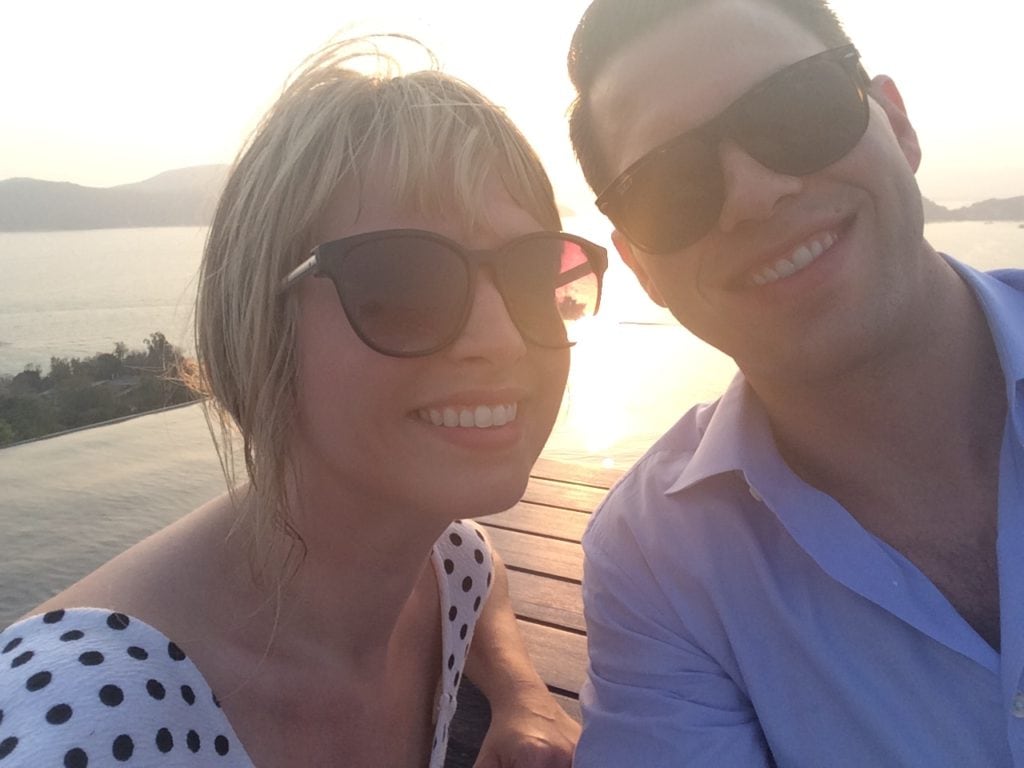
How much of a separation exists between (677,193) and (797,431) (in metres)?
0.61

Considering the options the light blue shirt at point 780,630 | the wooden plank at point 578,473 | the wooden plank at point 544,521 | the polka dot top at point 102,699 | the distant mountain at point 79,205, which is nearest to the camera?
the polka dot top at point 102,699

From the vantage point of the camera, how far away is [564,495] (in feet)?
11.4

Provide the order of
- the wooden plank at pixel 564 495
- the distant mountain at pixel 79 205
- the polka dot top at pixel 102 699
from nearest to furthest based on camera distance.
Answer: the polka dot top at pixel 102 699 → the wooden plank at pixel 564 495 → the distant mountain at pixel 79 205

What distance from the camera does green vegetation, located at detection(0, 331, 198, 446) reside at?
12.1 feet

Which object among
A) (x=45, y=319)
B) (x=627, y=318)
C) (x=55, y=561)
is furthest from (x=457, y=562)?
(x=627, y=318)

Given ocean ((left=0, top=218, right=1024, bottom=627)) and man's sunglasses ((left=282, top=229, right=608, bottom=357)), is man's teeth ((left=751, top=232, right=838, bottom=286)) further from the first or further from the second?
man's sunglasses ((left=282, top=229, right=608, bottom=357))

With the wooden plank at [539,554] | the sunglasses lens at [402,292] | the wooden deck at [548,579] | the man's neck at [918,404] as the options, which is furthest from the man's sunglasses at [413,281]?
the wooden plank at [539,554]

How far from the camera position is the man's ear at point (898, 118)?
153cm

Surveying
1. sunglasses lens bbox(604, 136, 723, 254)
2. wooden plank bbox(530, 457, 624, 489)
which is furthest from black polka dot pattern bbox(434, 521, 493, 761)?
wooden plank bbox(530, 457, 624, 489)

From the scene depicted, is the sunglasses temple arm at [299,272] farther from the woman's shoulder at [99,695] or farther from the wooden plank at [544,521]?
the wooden plank at [544,521]

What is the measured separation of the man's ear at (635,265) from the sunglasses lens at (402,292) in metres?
0.71

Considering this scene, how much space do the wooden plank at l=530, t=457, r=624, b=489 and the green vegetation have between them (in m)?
2.02

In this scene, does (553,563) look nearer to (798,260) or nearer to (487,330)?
(798,260)

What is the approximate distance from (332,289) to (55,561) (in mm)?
2503
